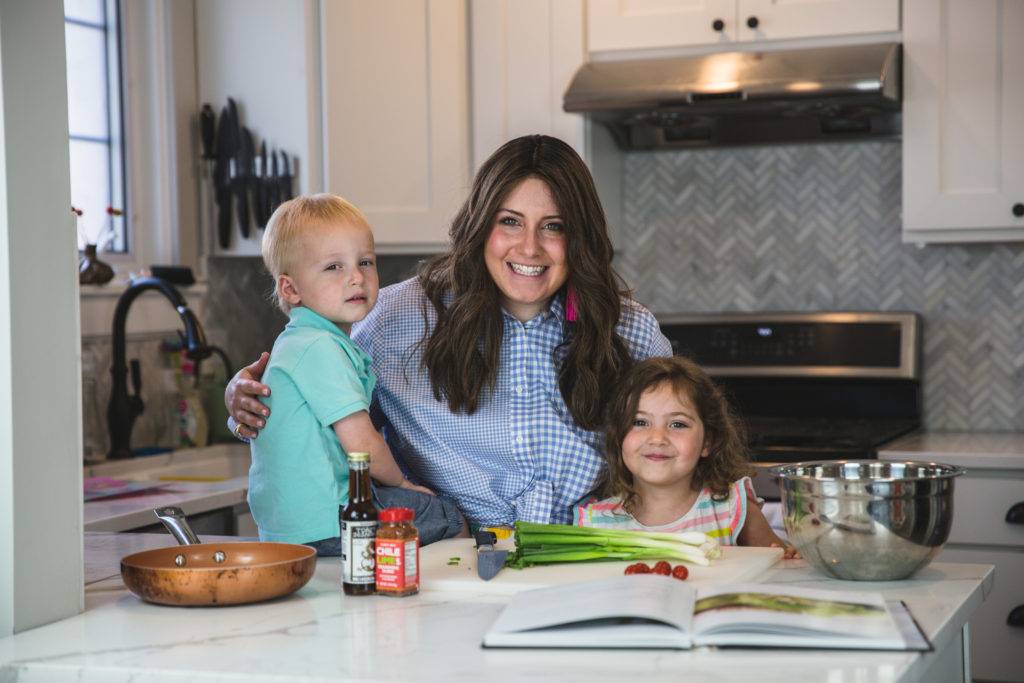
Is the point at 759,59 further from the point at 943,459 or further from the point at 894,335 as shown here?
the point at 943,459

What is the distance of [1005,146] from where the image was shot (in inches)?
127

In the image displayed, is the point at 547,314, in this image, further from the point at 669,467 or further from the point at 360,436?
the point at 360,436

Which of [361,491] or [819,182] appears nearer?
[361,491]

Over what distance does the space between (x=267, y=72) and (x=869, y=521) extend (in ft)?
8.36

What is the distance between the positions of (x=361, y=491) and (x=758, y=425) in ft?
7.00

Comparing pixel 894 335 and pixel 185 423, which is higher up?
pixel 894 335

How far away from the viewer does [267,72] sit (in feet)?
11.9

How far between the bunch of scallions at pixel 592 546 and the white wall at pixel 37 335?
1.92 ft

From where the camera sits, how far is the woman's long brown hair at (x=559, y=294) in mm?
2221

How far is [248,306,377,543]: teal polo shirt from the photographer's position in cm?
186

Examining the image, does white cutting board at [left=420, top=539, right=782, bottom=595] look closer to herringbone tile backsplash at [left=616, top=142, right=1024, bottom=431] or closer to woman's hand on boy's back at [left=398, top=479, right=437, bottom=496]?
woman's hand on boy's back at [left=398, top=479, right=437, bottom=496]

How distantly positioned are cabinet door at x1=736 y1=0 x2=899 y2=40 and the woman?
4.43ft

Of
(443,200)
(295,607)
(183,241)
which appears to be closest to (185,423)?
(183,241)

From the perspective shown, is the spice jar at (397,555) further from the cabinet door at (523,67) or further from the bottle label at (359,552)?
the cabinet door at (523,67)
